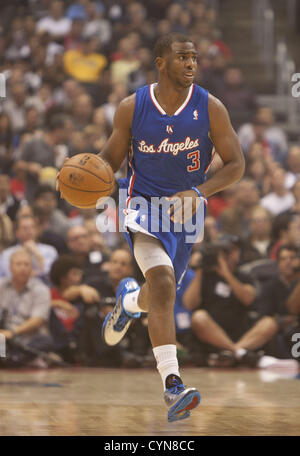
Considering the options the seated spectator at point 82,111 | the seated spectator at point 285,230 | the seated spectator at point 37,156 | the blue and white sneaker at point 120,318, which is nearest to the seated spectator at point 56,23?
the seated spectator at point 82,111

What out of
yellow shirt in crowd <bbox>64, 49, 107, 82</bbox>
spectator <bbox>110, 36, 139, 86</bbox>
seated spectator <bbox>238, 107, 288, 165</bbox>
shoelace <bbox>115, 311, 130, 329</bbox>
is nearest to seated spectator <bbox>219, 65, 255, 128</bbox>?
seated spectator <bbox>238, 107, 288, 165</bbox>

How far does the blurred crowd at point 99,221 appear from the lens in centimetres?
866

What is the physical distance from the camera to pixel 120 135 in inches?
222

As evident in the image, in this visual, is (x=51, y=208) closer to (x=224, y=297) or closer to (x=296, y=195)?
(x=224, y=297)


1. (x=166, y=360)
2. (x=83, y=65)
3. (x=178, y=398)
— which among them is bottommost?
(x=178, y=398)

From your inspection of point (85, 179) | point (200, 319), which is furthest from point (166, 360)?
point (200, 319)

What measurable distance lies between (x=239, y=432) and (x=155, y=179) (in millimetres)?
1743

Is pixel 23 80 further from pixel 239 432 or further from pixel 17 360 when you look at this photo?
pixel 239 432

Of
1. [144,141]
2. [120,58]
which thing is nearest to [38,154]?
[120,58]

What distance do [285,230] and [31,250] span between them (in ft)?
9.19

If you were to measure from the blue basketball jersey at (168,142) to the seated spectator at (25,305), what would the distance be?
3.28m

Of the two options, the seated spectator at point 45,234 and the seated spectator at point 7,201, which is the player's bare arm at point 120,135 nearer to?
the seated spectator at point 45,234

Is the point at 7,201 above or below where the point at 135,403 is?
above

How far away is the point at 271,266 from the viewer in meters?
9.16
